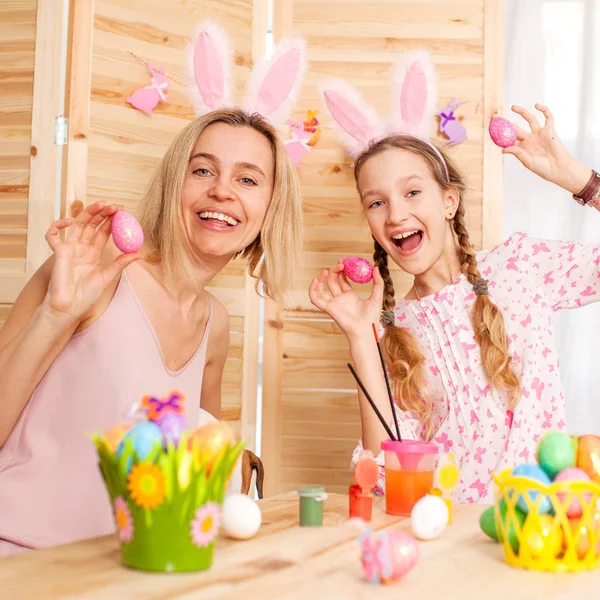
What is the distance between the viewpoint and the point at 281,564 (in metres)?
0.81

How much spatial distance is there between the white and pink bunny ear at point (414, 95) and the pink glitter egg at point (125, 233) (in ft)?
3.17

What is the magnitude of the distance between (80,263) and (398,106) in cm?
110

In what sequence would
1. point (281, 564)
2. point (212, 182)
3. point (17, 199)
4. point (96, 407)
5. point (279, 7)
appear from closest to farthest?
point (281, 564)
point (96, 407)
point (212, 182)
point (17, 199)
point (279, 7)

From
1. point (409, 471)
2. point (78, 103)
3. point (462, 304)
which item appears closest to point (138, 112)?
point (78, 103)

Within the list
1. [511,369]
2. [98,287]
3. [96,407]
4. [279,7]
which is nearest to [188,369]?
[96,407]

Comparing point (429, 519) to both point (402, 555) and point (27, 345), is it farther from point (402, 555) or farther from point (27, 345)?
point (27, 345)

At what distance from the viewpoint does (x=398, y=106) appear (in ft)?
6.73

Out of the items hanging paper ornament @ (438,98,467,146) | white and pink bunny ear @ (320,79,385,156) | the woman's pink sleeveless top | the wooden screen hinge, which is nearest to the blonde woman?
the woman's pink sleeveless top

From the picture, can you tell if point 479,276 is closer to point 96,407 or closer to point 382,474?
point 382,474

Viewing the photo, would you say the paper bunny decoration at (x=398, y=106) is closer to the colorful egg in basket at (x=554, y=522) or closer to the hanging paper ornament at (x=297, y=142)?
the hanging paper ornament at (x=297, y=142)

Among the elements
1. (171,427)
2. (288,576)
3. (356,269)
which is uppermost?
(356,269)

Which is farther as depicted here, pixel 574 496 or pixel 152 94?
pixel 152 94

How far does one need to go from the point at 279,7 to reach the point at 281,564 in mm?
2044

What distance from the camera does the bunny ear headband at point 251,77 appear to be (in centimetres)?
193
